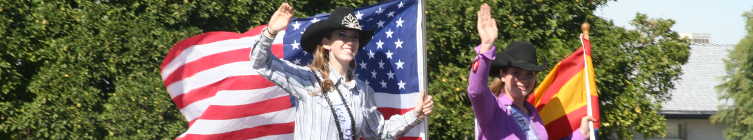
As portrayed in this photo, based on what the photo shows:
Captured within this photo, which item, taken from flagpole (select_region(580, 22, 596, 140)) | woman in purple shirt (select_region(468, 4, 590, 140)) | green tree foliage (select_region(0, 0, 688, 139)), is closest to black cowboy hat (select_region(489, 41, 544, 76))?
woman in purple shirt (select_region(468, 4, 590, 140))

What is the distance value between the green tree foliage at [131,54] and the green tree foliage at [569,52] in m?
0.01

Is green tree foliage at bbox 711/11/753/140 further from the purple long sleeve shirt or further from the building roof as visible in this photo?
the purple long sleeve shirt

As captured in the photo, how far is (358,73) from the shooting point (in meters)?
7.00

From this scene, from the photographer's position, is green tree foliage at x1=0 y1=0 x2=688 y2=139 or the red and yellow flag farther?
green tree foliage at x1=0 y1=0 x2=688 y2=139

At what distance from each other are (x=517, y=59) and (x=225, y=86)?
1646 mm

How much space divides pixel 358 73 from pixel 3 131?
5.43 m

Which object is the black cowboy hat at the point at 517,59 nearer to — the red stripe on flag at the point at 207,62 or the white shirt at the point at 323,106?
the white shirt at the point at 323,106

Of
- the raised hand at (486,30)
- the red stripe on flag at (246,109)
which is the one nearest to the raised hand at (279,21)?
the raised hand at (486,30)

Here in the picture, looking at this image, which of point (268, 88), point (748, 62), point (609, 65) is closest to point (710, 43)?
point (748, 62)

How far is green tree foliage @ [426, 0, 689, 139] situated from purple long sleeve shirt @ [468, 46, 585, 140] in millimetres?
4459

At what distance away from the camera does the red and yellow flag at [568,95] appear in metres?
7.47

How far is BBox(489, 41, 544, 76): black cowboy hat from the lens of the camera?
661cm

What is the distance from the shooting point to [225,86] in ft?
24.4

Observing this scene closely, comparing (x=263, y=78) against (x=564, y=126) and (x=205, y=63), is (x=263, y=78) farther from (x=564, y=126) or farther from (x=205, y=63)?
(x=564, y=126)
